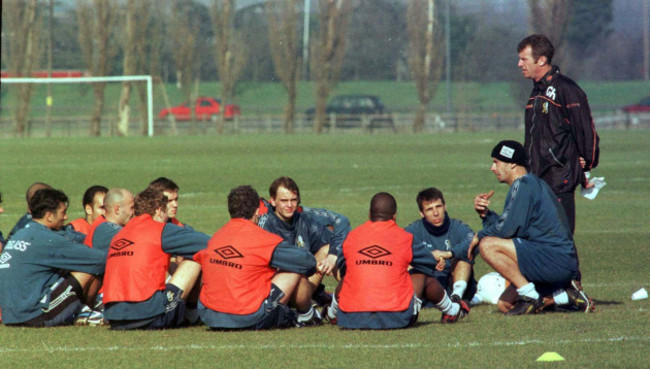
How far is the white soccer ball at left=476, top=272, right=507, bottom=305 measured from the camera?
8.42 m

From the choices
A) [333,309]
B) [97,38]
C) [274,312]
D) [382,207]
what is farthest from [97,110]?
[382,207]

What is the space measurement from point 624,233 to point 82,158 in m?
17.4

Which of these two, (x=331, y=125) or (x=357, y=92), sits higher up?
(x=357, y=92)

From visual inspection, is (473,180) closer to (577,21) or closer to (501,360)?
(501,360)

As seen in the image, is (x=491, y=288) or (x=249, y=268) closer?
(x=249, y=268)

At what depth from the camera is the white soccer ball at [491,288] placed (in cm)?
842

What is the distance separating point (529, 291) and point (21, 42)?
134 feet

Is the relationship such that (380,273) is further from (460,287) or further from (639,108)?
(639,108)

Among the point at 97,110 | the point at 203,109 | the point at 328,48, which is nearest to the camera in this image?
the point at 97,110

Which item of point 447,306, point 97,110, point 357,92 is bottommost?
point 447,306

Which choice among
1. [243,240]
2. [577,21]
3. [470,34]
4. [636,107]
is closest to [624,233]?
[243,240]

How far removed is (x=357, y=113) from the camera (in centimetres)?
4838

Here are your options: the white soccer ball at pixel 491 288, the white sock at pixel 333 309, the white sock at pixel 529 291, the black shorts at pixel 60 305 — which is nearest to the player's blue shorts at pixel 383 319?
the white sock at pixel 333 309

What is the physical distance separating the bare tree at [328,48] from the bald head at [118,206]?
37.8m
